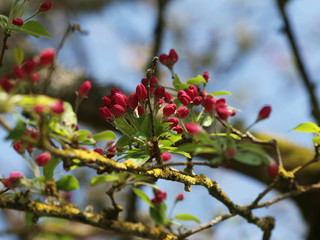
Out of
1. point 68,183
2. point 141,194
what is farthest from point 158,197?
point 68,183

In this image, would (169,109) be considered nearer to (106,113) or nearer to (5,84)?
(106,113)

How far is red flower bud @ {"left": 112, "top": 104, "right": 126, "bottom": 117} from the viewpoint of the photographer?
731 mm

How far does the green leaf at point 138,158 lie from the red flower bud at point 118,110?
0.29 feet

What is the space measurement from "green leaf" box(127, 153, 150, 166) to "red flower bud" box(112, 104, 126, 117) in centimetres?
9

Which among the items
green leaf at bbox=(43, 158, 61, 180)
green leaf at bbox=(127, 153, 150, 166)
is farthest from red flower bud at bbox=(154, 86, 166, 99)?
green leaf at bbox=(43, 158, 61, 180)

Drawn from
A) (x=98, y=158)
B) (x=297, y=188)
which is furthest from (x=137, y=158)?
(x=297, y=188)

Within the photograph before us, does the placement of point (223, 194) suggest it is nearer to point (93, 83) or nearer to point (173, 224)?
point (173, 224)

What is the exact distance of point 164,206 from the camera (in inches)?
42.0

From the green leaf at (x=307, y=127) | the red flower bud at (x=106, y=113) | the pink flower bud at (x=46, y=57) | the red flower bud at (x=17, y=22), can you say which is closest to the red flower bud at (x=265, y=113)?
the green leaf at (x=307, y=127)

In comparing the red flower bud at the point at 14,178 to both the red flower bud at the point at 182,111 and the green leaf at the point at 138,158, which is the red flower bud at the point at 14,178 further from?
the red flower bud at the point at 182,111

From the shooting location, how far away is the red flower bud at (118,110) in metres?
0.73

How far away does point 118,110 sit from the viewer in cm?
73

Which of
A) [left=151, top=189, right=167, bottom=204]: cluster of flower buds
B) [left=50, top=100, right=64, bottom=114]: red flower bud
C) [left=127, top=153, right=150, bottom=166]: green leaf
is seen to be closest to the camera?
[left=50, top=100, right=64, bottom=114]: red flower bud

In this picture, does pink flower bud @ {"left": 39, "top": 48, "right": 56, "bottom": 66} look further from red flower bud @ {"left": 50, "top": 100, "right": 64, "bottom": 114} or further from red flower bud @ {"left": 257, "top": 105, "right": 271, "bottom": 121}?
red flower bud @ {"left": 257, "top": 105, "right": 271, "bottom": 121}
